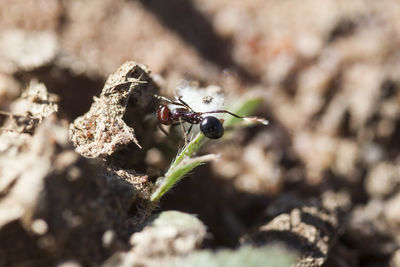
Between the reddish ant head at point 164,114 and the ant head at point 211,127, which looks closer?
the ant head at point 211,127

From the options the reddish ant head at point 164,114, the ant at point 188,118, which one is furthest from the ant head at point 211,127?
the reddish ant head at point 164,114

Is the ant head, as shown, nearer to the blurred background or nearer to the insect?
the insect

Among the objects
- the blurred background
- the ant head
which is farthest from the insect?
the blurred background

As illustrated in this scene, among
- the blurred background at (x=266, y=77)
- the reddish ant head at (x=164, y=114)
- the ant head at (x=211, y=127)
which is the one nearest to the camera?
the ant head at (x=211, y=127)

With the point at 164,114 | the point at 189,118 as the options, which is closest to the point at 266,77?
the point at 189,118

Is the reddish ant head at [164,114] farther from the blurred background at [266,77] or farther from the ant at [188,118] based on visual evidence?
the blurred background at [266,77]

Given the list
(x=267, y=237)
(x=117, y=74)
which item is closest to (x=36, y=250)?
(x=117, y=74)

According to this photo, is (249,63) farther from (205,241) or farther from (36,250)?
(36,250)

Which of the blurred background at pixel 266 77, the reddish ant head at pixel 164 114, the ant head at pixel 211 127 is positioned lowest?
the ant head at pixel 211 127

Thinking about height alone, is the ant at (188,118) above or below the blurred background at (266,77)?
below
